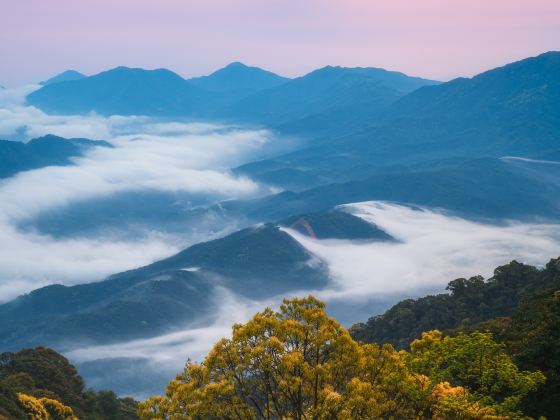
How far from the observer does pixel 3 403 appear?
35.5 meters

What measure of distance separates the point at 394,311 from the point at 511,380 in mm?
64492

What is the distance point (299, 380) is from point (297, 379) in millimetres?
59

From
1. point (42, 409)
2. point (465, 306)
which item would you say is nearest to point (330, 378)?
point (42, 409)

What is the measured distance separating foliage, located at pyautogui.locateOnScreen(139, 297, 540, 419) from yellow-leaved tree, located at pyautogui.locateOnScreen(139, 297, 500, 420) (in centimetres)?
2

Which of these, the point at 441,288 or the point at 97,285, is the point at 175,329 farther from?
the point at 441,288

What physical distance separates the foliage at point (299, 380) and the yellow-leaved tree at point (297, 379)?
0.08 ft

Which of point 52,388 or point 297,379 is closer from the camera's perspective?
point 297,379

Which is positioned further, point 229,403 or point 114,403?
point 114,403

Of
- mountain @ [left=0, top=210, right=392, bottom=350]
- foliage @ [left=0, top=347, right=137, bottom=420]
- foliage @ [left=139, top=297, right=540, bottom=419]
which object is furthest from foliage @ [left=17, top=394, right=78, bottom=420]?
mountain @ [left=0, top=210, right=392, bottom=350]

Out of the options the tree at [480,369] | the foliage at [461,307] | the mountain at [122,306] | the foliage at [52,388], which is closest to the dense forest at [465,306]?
the foliage at [461,307]

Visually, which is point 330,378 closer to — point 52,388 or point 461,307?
point 52,388

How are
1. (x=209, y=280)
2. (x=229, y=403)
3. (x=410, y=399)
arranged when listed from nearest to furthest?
(x=229, y=403), (x=410, y=399), (x=209, y=280)

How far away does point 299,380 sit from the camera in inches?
579

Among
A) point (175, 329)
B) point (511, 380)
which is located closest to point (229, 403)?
point (511, 380)
